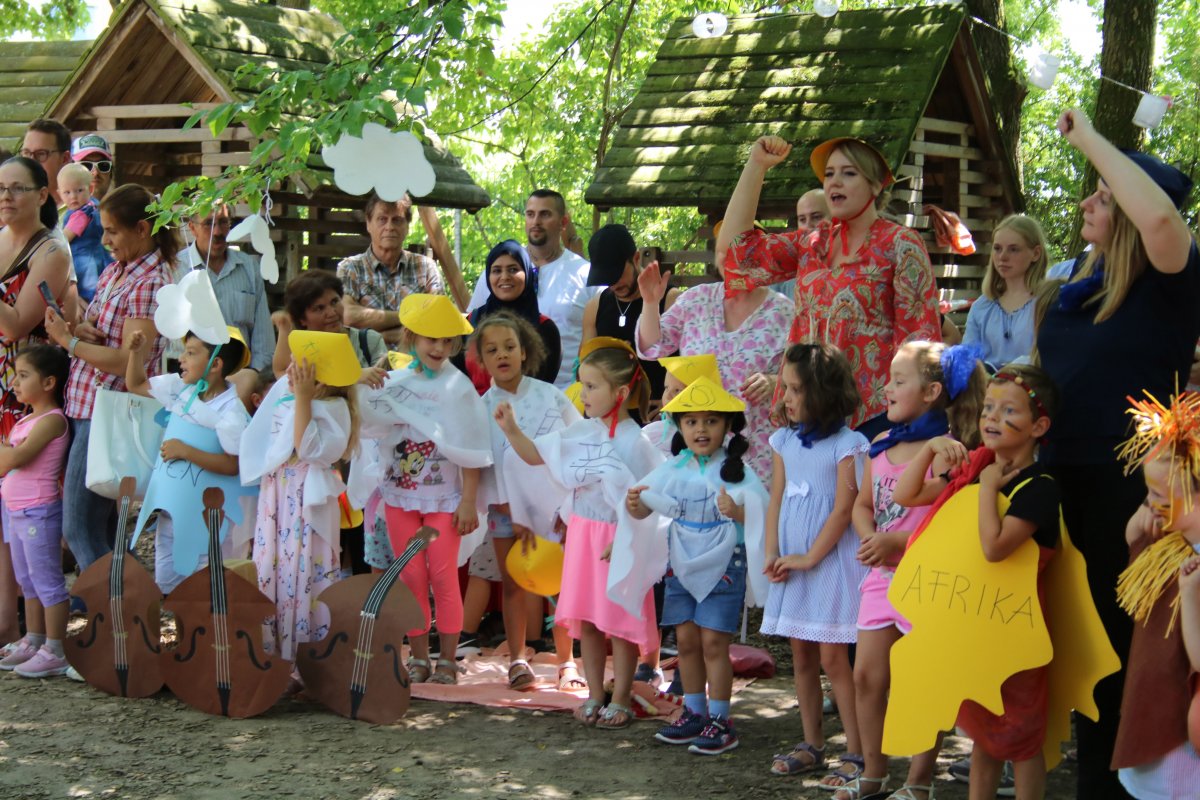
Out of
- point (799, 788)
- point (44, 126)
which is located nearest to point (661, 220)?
point (44, 126)

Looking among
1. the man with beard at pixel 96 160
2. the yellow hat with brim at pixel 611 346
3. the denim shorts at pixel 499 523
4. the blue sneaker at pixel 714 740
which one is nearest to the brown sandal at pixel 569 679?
the denim shorts at pixel 499 523

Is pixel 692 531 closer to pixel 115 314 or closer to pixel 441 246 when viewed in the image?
pixel 115 314

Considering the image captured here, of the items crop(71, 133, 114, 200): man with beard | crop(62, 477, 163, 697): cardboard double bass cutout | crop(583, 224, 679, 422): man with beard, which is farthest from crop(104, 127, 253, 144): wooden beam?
crop(62, 477, 163, 697): cardboard double bass cutout

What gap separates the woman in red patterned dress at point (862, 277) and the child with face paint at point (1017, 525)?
954mm

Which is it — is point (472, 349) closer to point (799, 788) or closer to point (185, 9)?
point (799, 788)

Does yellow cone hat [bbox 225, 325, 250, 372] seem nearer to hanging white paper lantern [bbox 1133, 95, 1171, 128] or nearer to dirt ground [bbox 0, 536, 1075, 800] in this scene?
dirt ground [bbox 0, 536, 1075, 800]

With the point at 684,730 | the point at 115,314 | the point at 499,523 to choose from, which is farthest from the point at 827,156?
the point at 115,314

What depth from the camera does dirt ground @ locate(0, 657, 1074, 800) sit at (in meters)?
4.71

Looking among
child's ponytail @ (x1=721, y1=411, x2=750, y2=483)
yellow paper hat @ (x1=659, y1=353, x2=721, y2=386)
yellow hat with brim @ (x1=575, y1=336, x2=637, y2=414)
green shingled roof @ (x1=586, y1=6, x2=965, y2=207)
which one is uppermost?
green shingled roof @ (x1=586, y1=6, x2=965, y2=207)

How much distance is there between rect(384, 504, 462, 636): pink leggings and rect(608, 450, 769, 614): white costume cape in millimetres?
1058

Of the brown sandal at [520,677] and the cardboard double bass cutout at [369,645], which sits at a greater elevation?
the cardboard double bass cutout at [369,645]

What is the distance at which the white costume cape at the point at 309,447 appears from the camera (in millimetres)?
5820

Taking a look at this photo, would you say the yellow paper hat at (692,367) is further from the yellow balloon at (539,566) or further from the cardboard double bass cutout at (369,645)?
the cardboard double bass cutout at (369,645)

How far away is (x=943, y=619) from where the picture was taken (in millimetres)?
4027
